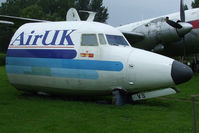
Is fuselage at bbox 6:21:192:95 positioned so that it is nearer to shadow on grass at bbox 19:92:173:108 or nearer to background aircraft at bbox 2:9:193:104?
background aircraft at bbox 2:9:193:104

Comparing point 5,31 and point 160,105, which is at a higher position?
point 160,105

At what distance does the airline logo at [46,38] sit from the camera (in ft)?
34.6

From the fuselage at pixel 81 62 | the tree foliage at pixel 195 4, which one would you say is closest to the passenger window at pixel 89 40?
the fuselage at pixel 81 62

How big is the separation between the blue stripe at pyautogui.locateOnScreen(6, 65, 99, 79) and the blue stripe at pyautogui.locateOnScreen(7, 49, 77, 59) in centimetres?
45

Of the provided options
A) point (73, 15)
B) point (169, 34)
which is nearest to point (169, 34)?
point (169, 34)

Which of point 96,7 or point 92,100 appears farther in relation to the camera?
point 96,7

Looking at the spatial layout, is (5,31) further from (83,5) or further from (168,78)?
(168,78)

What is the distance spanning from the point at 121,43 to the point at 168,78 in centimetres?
226

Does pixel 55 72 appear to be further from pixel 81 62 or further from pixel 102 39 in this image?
pixel 102 39

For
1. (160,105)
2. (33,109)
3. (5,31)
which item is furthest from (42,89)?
(5,31)

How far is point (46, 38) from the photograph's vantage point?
11.0 m

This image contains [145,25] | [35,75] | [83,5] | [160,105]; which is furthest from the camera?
[83,5]

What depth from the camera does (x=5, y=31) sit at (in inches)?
2589

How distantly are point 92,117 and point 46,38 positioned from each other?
163 inches
